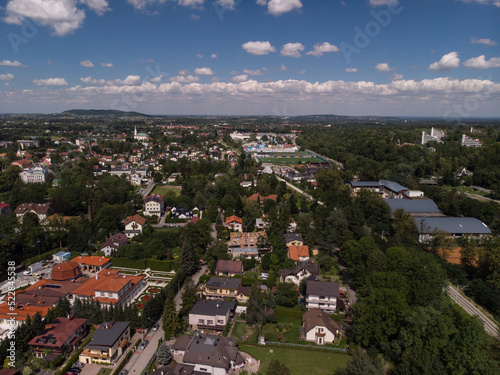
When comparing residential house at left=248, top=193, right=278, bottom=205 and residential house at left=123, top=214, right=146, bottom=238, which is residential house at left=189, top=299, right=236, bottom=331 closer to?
residential house at left=123, top=214, right=146, bottom=238

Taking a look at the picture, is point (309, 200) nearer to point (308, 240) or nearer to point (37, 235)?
point (308, 240)

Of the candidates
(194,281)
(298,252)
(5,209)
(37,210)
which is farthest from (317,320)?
(5,209)

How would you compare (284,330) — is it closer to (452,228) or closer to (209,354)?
(209,354)

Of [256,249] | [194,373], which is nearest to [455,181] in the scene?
[256,249]

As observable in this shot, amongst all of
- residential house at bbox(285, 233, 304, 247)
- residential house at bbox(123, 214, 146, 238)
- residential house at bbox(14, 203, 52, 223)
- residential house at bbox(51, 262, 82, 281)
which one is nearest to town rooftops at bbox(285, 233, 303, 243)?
residential house at bbox(285, 233, 304, 247)

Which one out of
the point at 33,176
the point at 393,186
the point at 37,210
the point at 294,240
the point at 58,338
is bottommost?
the point at 58,338
